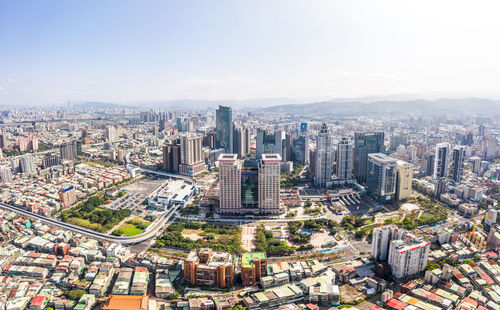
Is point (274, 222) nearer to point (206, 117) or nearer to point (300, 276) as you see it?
point (300, 276)

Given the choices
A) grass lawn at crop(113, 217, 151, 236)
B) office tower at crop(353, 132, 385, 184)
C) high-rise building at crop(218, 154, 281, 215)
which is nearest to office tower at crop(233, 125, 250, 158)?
office tower at crop(353, 132, 385, 184)

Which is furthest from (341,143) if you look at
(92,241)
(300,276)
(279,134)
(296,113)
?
(296,113)

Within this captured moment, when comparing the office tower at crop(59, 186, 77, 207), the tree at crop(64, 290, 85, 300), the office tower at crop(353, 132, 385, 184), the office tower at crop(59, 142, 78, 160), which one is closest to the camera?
the tree at crop(64, 290, 85, 300)

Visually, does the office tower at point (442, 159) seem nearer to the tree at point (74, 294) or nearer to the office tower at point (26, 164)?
the tree at point (74, 294)

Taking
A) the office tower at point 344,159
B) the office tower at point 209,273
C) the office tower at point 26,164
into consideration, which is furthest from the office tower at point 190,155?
the office tower at point 209,273

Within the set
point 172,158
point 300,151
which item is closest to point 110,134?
point 172,158

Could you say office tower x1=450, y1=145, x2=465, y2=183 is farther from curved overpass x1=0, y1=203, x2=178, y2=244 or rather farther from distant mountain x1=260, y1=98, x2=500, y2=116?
distant mountain x1=260, y1=98, x2=500, y2=116
